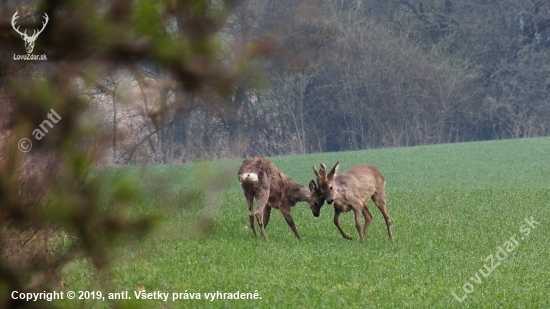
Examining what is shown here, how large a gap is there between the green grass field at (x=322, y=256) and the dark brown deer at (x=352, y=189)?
551 mm

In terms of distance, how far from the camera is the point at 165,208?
2.61 meters

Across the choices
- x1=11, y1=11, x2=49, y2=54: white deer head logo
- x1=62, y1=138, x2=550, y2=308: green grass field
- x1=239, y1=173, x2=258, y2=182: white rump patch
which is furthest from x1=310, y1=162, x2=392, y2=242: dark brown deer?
x1=11, y1=11, x2=49, y2=54: white deer head logo

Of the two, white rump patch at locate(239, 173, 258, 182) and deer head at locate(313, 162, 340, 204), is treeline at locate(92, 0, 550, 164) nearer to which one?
white rump patch at locate(239, 173, 258, 182)

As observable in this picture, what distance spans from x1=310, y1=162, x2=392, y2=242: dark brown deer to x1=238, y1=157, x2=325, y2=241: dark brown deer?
283mm

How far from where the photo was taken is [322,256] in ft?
45.4

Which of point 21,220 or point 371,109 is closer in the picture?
point 21,220

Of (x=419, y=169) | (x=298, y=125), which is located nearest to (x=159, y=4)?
(x=419, y=169)

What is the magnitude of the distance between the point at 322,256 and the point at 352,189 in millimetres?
1570

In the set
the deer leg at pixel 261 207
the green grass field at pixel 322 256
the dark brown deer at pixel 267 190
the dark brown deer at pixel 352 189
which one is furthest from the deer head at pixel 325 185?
the deer leg at pixel 261 207

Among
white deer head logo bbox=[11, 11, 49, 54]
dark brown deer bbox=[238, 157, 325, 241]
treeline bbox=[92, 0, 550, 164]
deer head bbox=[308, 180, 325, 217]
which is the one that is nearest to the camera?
white deer head logo bbox=[11, 11, 49, 54]

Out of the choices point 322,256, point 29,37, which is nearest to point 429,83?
point 322,256

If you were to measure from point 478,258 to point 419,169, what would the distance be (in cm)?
2642

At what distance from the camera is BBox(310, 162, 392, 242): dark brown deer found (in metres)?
14.5

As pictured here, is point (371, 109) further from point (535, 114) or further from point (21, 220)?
point (21, 220)
